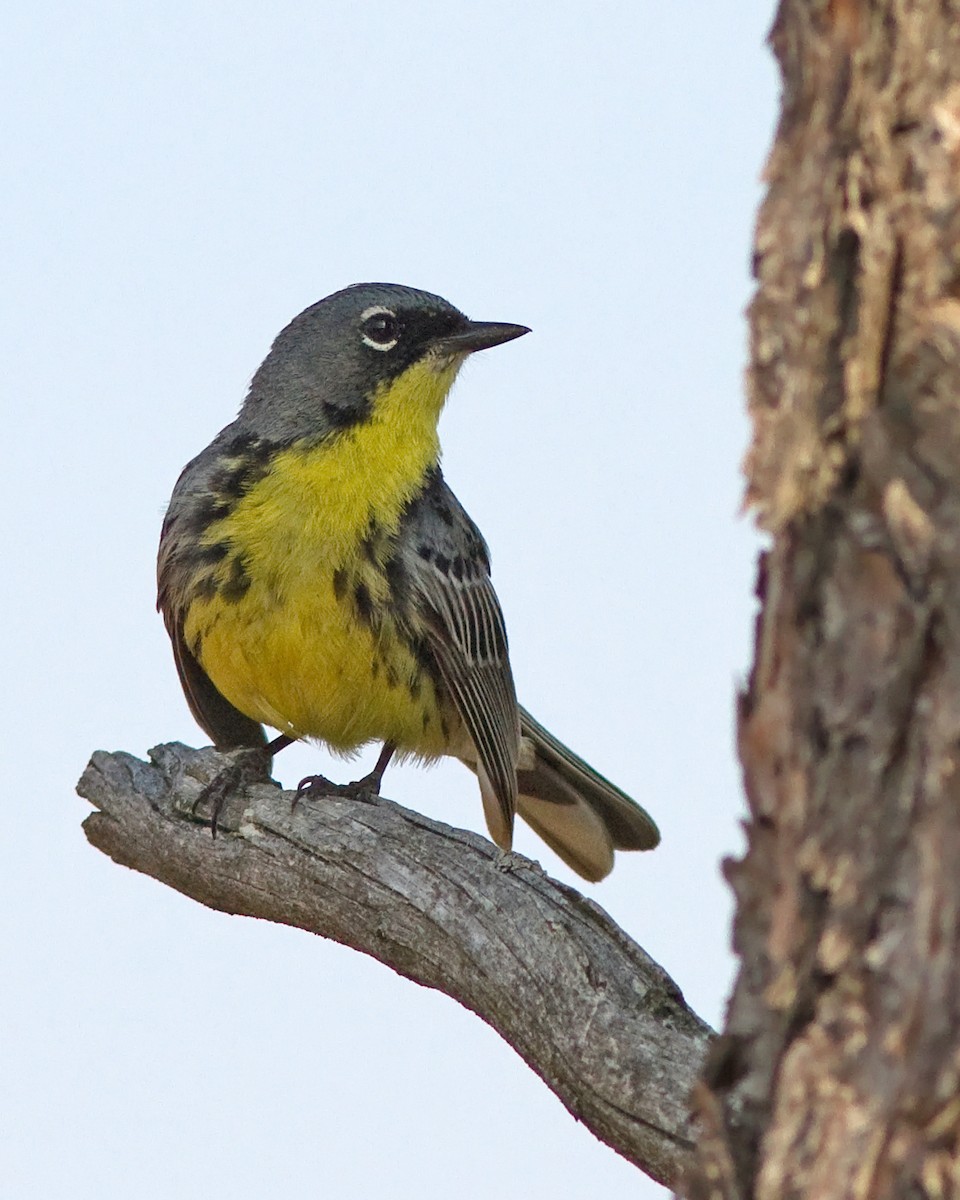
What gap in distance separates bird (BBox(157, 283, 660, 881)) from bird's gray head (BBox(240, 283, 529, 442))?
11 mm

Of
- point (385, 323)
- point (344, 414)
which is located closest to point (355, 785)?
point (344, 414)

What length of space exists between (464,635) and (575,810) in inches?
40.3

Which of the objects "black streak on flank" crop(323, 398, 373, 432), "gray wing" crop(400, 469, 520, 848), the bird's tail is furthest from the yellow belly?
"black streak on flank" crop(323, 398, 373, 432)

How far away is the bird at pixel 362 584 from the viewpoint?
23.9 feet

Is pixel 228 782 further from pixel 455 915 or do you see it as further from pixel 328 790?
pixel 455 915

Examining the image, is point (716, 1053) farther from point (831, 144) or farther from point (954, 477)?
point (831, 144)

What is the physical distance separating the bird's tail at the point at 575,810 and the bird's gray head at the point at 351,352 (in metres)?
1.93

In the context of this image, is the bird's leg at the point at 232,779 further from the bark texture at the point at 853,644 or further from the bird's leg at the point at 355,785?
the bark texture at the point at 853,644

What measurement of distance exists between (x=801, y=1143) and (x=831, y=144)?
1.45 meters

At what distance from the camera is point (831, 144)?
7.93 ft

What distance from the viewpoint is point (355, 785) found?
7.56m

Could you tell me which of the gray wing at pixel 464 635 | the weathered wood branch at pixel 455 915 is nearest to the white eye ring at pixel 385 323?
the gray wing at pixel 464 635

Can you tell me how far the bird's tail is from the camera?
25.7 ft

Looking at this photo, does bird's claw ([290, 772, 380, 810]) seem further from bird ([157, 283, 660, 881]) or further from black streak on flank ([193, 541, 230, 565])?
black streak on flank ([193, 541, 230, 565])
